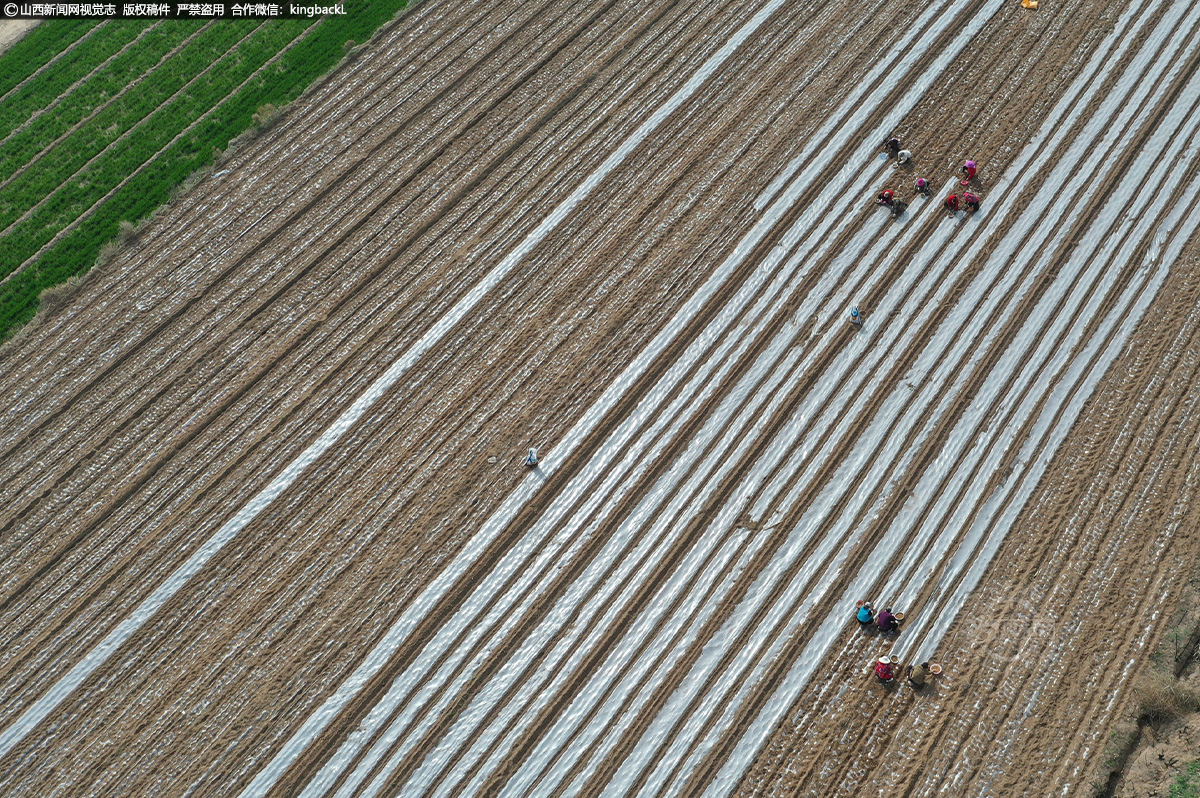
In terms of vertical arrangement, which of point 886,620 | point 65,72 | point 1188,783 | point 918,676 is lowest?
point 918,676

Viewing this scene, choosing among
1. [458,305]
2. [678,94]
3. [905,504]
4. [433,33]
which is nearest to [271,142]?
[433,33]

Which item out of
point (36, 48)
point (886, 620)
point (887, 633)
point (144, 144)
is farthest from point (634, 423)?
point (36, 48)

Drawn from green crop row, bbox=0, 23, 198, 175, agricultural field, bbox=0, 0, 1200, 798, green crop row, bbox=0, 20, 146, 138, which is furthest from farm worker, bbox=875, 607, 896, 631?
green crop row, bbox=0, 20, 146, 138

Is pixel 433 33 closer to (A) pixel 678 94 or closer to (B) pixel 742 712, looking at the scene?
(A) pixel 678 94

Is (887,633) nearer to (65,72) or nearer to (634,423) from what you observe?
(634,423)

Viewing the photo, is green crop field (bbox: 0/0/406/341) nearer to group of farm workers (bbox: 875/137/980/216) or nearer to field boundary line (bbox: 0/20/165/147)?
field boundary line (bbox: 0/20/165/147)
